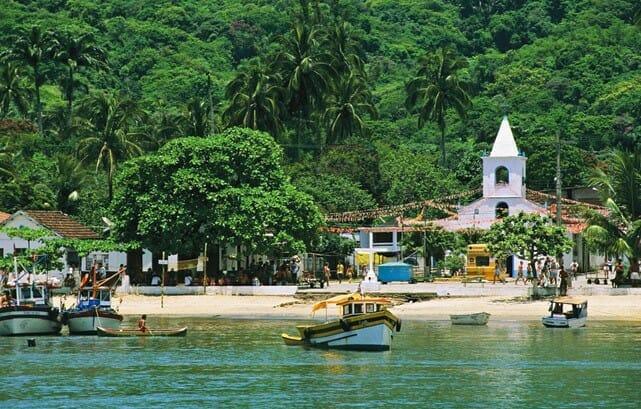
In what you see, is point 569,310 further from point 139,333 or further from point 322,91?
point 322,91

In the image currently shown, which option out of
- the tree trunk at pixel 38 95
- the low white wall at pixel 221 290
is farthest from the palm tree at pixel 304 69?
the low white wall at pixel 221 290

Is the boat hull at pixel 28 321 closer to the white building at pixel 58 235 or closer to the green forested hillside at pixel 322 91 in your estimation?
the white building at pixel 58 235

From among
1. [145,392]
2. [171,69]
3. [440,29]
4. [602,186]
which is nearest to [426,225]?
[602,186]

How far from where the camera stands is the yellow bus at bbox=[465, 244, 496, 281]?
298ft

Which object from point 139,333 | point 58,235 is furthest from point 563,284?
point 58,235

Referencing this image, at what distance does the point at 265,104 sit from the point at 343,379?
65456 mm

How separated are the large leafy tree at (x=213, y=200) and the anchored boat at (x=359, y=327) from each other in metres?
24.3

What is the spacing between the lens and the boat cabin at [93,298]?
214ft

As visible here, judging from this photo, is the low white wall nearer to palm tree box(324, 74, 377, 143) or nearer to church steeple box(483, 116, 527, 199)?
church steeple box(483, 116, 527, 199)

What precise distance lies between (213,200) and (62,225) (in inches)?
527

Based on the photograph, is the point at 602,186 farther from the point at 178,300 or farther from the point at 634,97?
the point at 634,97

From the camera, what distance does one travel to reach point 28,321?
64.1 metres

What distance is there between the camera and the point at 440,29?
636 feet

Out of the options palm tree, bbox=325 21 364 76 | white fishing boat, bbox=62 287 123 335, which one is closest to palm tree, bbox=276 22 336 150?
palm tree, bbox=325 21 364 76
